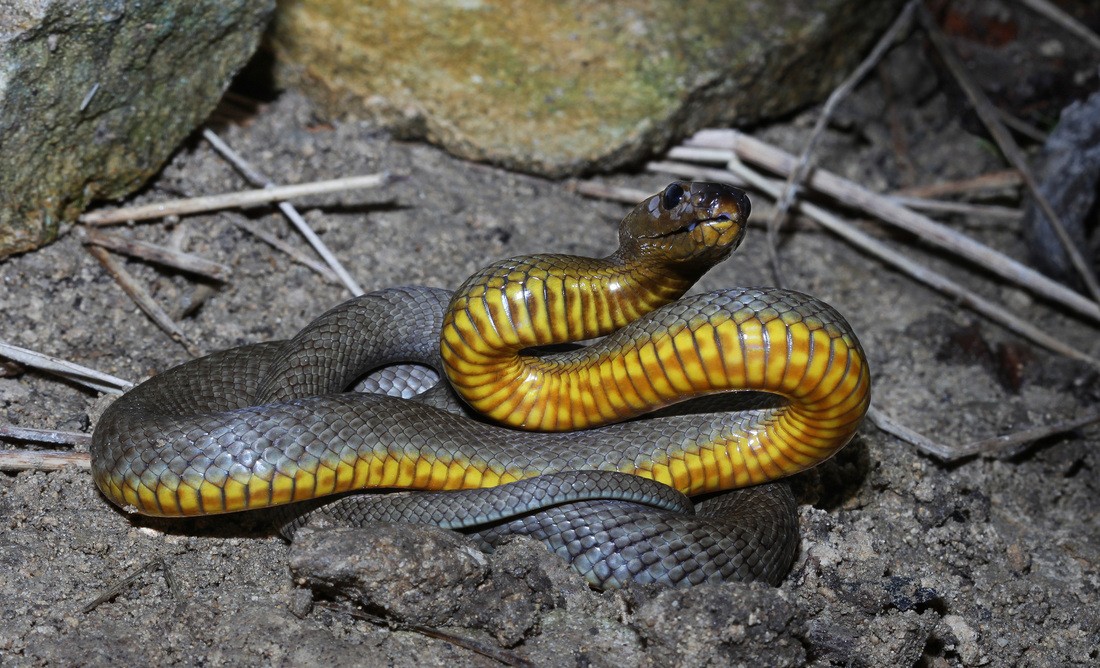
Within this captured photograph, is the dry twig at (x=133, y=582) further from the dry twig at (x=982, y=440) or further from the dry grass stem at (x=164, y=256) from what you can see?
the dry twig at (x=982, y=440)

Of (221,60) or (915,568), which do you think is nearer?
(915,568)

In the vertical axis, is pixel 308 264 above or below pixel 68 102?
below

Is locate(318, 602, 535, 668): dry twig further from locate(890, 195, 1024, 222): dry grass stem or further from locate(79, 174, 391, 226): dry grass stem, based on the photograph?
locate(890, 195, 1024, 222): dry grass stem

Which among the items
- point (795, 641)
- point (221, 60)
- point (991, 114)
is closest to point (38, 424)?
point (221, 60)

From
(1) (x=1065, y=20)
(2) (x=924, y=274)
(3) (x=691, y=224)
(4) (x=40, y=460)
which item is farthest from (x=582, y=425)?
(1) (x=1065, y=20)

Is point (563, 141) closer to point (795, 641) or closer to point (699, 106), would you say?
point (699, 106)

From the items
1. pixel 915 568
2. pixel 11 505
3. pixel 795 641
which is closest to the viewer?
pixel 795 641

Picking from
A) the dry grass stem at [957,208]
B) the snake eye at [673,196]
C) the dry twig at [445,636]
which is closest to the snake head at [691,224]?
the snake eye at [673,196]

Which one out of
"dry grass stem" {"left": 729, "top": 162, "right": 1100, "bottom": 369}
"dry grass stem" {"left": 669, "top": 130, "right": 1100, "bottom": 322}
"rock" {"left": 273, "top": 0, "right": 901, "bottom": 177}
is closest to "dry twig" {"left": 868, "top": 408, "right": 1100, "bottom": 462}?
"dry grass stem" {"left": 729, "top": 162, "right": 1100, "bottom": 369}
